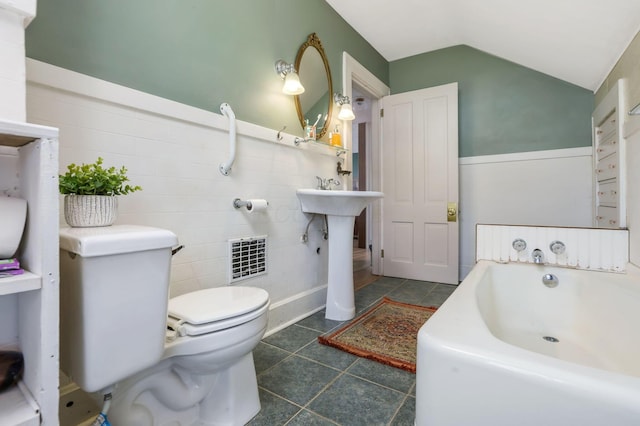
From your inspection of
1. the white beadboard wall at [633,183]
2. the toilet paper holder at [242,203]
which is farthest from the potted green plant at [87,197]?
the white beadboard wall at [633,183]

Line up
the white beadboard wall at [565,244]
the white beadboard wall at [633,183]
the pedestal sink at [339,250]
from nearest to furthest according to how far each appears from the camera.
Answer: the white beadboard wall at [633,183] → the white beadboard wall at [565,244] → the pedestal sink at [339,250]

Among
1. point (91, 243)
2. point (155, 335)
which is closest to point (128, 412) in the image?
point (155, 335)

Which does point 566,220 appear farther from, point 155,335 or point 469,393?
point 155,335

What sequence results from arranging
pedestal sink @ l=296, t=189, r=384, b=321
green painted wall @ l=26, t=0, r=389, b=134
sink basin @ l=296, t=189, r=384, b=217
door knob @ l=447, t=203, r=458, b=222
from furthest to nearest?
door knob @ l=447, t=203, r=458, b=222, pedestal sink @ l=296, t=189, r=384, b=321, sink basin @ l=296, t=189, r=384, b=217, green painted wall @ l=26, t=0, r=389, b=134

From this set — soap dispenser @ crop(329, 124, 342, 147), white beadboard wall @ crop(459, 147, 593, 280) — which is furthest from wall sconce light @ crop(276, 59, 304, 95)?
white beadboard wall @ crop(459, 147, 593, 280)

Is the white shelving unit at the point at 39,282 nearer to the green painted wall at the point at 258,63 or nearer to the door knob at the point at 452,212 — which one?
the green painted wall at the point at 258,63

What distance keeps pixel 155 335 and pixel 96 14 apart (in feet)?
4.04

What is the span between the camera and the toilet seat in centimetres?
102

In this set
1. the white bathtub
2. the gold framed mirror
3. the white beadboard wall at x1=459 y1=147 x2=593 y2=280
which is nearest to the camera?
the white bathtub

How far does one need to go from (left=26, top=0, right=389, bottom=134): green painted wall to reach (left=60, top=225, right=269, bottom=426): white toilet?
0.73 metres

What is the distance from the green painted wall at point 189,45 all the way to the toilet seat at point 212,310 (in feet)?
3.10

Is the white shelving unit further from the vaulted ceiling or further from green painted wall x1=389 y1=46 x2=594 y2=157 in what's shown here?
green painted wall x1=389 y1=46 x2=594 y2=157

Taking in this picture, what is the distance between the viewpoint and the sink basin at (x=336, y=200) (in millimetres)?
1991

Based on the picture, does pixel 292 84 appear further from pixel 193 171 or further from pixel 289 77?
pixel 193 171
